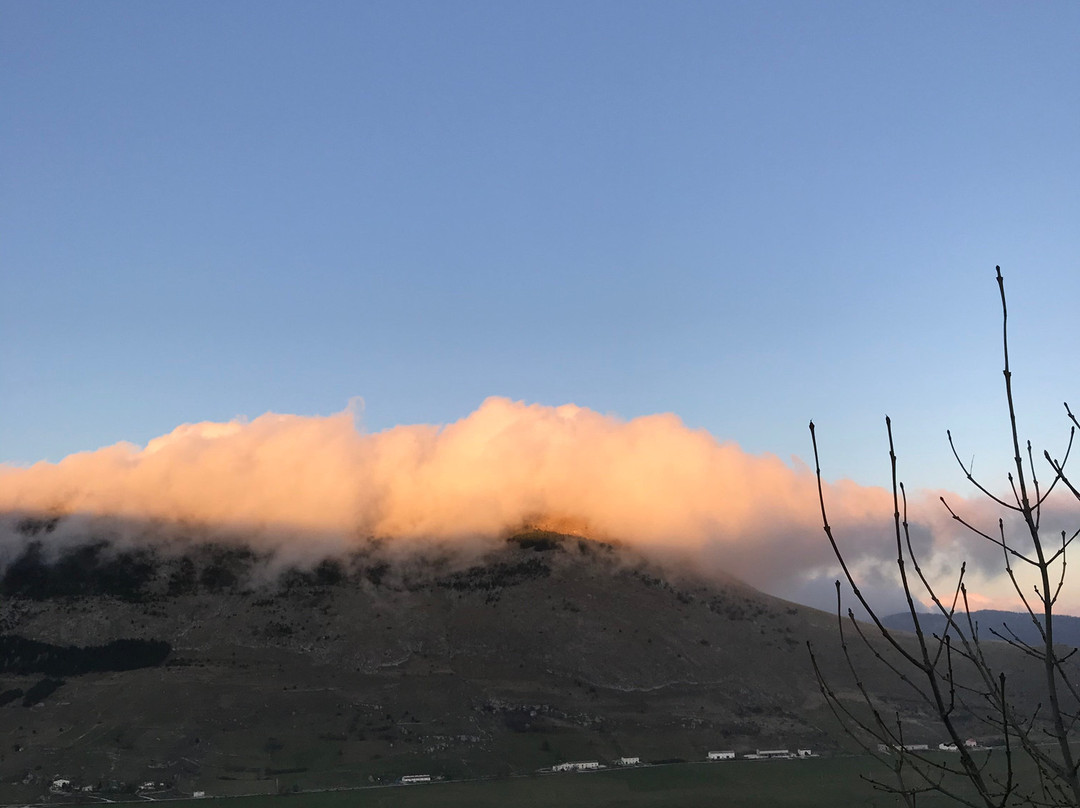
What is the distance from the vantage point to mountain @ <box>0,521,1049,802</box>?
114938mm

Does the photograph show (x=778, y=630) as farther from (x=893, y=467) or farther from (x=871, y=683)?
(x=893, y=467)

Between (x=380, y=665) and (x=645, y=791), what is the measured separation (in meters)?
53.3

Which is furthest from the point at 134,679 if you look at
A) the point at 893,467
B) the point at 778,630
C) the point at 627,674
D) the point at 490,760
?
the point at 893,467

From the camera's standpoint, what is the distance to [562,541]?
184875mm

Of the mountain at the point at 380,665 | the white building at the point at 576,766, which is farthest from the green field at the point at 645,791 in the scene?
the mountain at the point at 380,665

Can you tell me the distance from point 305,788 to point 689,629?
74087 mm

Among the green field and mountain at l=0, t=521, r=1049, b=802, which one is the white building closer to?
mountain at l=0, t=521, r=1049, b=802

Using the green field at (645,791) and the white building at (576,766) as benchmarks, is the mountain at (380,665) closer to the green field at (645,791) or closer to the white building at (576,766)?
the white building at (576,766)

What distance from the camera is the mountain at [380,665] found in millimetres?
114938

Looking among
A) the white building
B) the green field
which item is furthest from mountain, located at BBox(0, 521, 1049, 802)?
the green field

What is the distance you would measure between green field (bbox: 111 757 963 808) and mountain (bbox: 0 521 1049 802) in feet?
27.4

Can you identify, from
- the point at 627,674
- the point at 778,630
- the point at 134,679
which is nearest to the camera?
the point at 134,679

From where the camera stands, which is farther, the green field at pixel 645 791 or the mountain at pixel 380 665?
the mountain at pixel 380 665

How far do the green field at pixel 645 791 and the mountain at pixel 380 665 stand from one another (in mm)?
8342
